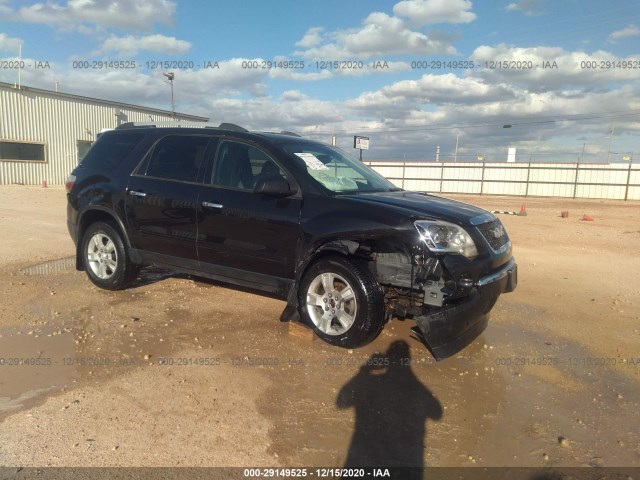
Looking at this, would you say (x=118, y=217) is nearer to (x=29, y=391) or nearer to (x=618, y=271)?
(x=29, y=391)

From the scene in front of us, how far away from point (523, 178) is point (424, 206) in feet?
97.5

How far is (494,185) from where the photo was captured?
3216 cm

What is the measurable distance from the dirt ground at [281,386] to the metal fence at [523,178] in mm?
26715

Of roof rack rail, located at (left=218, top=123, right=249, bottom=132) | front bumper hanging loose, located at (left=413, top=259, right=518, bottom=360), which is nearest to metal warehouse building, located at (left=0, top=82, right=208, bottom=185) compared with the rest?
roof rack rail, located at (left=218, top=123, right=249, bottom=132)

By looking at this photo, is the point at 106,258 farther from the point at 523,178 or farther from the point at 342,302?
the point at 523,178

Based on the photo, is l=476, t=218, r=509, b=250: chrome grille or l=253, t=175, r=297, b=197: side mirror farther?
l=253, t=175, r=297, b=197: side mirror

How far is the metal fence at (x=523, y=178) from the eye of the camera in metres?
29.1

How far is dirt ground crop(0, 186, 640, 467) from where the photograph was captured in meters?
2.92

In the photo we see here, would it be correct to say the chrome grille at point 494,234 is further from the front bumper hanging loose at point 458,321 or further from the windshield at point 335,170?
the windshield at point 335,170

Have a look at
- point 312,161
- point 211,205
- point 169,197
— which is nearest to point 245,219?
point 211,205

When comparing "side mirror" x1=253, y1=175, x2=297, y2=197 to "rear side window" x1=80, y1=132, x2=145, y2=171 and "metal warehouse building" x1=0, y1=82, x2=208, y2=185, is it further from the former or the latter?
"metal warehouse building" x1=0, y1=82, x2=208, y2=185

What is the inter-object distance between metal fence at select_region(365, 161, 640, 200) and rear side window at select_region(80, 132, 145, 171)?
26163mm

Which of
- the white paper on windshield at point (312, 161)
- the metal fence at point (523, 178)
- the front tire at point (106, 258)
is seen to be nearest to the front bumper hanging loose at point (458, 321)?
the white paper on windshield at point (312, 161)

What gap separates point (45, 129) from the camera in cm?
2662
